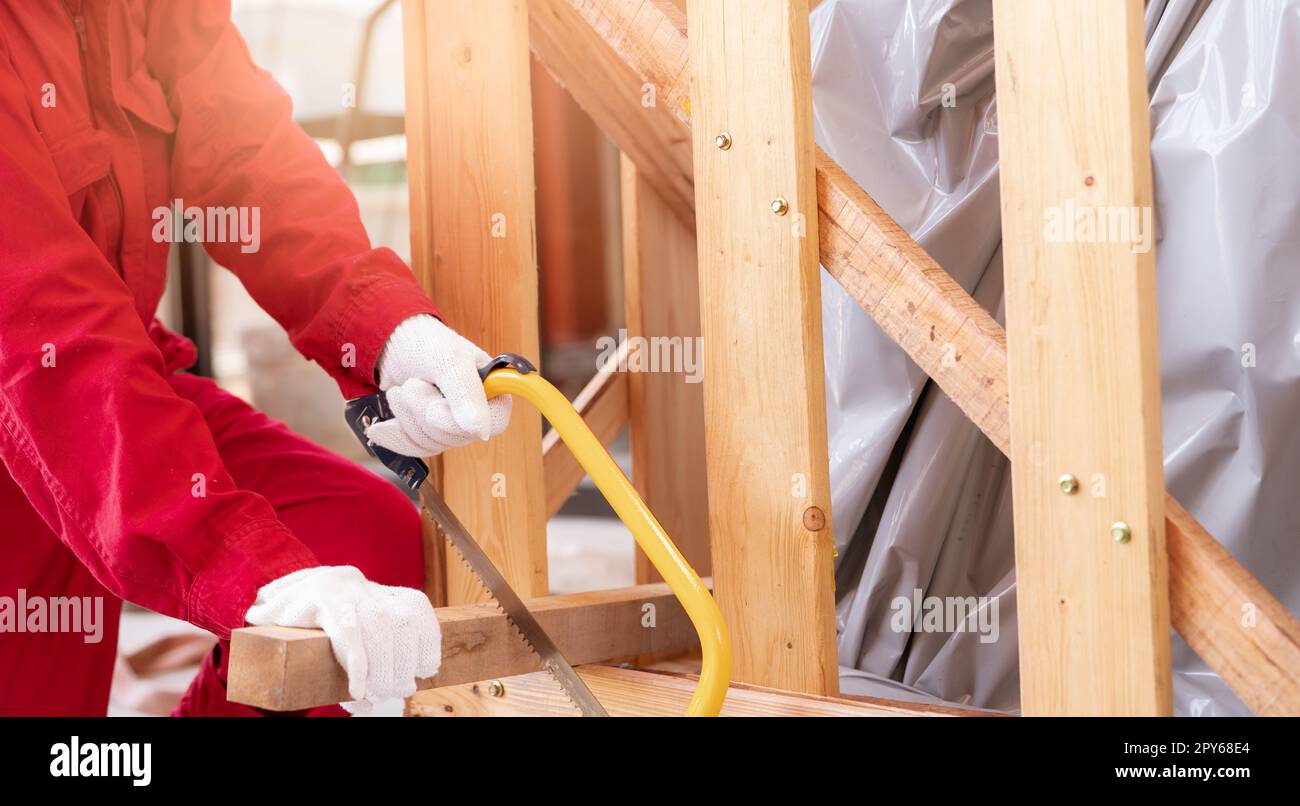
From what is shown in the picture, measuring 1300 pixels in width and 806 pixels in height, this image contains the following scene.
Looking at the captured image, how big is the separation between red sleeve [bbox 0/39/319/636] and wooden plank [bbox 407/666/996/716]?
1.92 ft

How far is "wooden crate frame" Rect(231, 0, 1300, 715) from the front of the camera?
134 centimetres

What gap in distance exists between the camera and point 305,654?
4.66ft

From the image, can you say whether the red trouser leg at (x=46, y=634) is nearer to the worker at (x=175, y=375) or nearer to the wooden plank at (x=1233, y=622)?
the worker at (x=175, y=375)

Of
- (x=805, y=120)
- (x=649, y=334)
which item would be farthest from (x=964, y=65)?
(x=649, y=334)

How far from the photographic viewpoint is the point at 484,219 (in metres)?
2.02

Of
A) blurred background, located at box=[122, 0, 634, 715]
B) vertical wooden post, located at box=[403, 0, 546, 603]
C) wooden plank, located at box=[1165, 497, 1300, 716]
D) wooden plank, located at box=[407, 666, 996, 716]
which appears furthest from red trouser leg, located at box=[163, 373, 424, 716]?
blurred background, located at box=[122, 0, 634, 715]

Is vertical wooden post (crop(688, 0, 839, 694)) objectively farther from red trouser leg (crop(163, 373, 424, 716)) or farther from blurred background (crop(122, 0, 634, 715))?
blurred background (crop(122, 0, 634, 715))

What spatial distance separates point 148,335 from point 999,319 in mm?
1290

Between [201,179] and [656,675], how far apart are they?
108 cm

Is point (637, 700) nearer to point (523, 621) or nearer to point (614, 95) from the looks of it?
point (523, 621)

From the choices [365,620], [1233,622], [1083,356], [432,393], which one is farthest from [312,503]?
[1233,622]

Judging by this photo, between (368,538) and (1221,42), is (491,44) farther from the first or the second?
(1221,42)

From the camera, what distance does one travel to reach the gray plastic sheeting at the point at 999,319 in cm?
178
